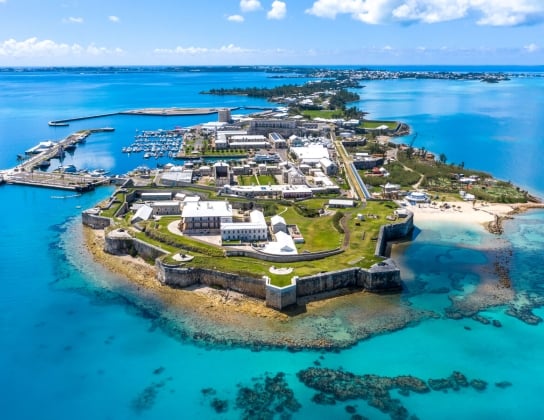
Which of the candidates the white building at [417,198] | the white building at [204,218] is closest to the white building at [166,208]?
the white building at [204,218]

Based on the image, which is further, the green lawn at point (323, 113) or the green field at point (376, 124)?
the green lawn at point (323, 113)

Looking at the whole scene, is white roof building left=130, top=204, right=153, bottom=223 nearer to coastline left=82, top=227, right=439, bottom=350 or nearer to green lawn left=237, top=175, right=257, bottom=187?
coastline left=82, top=227, right=439, bottom=350

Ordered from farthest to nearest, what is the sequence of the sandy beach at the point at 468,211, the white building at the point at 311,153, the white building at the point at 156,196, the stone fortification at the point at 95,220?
the white building at the point at 311,153
the white building at the point at 156,196
the sandy beach at the point at 468,211
the stone fortification at the point at 95,220

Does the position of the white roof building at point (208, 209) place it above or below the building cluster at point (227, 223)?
above

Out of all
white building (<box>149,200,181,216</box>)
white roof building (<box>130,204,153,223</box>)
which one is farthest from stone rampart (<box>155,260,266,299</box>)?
white building (<box>149,200,181,216</box>)

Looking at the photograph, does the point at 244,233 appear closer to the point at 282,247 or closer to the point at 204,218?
the point at 282,247

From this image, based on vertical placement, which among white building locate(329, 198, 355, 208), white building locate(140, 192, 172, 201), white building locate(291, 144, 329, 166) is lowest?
white building locate(140, 192, 172, 201)

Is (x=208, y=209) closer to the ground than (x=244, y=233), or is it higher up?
higher up

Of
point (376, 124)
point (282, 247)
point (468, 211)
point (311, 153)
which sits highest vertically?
point (376, 124)

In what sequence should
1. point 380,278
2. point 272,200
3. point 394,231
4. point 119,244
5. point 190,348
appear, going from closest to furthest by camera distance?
1. point 190,348
2. point 380,278
3. point 119,244
4. point 394,231
5. point 272,200

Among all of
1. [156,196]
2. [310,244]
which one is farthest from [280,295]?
[156,196]

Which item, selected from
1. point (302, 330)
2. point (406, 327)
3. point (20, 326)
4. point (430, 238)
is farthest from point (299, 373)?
point (430, 238)

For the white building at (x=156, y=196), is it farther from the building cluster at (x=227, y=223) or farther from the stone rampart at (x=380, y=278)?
the stone rampart at (x=380, y=278)
